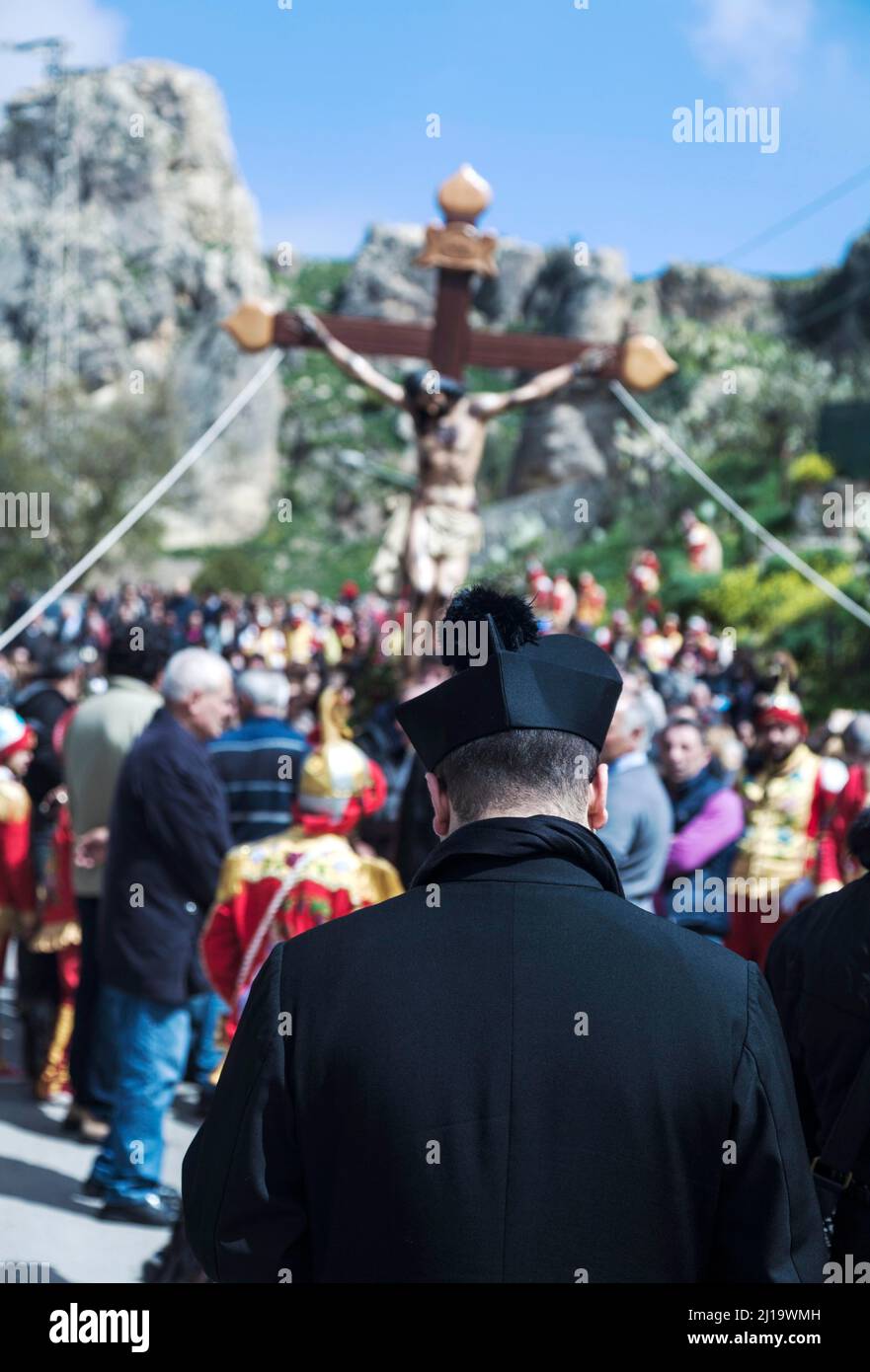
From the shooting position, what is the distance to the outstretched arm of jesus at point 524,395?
9055mm

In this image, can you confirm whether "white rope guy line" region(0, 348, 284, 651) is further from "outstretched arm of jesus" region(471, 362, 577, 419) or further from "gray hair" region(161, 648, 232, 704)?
"gray hair" region(161, 648, 232, 704)

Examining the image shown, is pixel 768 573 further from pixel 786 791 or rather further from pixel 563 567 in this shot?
pixel 786 791

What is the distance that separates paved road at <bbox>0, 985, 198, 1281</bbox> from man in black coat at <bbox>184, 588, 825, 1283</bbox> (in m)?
2.57

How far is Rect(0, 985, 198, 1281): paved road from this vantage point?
4.04 meters

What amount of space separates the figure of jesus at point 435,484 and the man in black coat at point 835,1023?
6.33 metres

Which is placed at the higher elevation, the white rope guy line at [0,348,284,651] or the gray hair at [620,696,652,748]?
the white rope guy line at [0,348,284,651]

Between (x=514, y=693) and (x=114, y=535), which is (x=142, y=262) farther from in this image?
(x=514, y=693)

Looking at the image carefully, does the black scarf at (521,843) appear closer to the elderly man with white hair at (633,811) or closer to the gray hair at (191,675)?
the elderly man with white hair at (633,811)

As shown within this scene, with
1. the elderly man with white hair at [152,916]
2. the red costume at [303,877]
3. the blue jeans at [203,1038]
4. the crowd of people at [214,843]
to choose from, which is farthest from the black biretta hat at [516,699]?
the blue jeans at [203,1038]

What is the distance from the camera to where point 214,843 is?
4328 mm

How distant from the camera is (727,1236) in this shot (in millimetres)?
1606

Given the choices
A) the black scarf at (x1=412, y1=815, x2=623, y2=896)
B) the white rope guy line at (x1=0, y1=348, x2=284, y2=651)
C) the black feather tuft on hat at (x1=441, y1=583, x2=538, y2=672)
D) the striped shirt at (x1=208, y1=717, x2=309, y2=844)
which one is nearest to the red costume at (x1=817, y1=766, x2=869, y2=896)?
the striped shirt at (x1=208, y1=717, x2=309, y2=844)

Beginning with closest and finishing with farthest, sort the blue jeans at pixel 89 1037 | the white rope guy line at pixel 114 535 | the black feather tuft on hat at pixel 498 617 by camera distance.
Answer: the black feather tuft on hat at pixel 498 617, the blue jeans at pixel 89 1037, the white rope guy line at pixel 114 535

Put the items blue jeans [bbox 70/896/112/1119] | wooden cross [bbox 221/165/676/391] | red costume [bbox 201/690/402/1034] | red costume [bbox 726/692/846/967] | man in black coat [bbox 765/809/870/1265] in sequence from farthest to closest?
wooden cross [bbox 221/165/676/391] < red costume [bbox 726/692/846/967] < blue jeans [bbox 70/896/112/1119] < red costume [bbox 201/690/402/1034] < man in black coat [bbox 765/809/870/1265]
